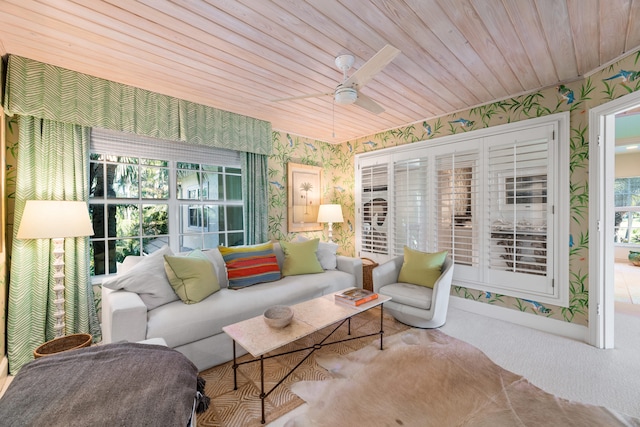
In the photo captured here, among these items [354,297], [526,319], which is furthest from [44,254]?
[526,319]

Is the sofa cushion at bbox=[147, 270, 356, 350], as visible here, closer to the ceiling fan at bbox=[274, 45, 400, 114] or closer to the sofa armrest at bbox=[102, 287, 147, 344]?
the sofa armrest at bbox=[102, 287, 147, 344]

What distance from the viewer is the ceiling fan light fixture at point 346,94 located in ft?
6.59

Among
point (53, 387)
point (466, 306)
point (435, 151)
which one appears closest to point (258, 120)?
point (435, 151)

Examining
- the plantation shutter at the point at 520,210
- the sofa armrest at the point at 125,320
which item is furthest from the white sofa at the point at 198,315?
the plantation shutter at the point at 520,210

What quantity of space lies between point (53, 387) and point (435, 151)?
392 cm

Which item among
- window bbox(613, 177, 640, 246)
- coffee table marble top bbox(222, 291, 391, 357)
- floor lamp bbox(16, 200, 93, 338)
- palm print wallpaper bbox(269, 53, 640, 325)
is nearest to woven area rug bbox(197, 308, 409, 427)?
coffee table marble top bbox(222, 291, 391, 357)

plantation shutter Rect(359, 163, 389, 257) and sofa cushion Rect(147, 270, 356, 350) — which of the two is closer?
sofa cushion Rect(147, 270, 356, 350)

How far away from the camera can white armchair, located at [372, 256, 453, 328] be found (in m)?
2.69

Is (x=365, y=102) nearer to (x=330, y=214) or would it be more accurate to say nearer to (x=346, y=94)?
(x=346, y=94)

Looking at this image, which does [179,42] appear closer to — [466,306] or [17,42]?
[17,42]

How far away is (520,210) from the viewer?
2.91m

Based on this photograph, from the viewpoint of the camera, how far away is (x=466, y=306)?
3332 millimetres

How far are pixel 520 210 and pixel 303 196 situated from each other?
9.30 feet

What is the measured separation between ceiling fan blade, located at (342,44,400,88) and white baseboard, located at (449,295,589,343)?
9.53 feet
